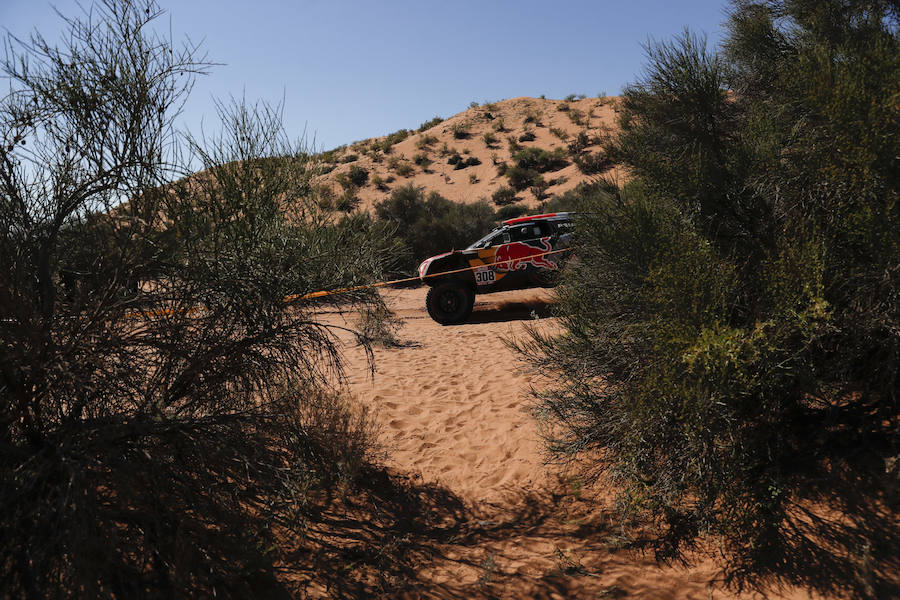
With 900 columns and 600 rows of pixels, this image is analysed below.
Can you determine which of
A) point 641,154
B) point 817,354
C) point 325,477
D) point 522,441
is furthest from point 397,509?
point 641,154

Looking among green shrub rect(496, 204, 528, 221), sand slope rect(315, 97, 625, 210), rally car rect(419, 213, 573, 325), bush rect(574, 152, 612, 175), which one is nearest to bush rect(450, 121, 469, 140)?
sand slope rect(315, 97, 625, 210)

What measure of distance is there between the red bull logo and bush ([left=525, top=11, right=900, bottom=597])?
6.36m

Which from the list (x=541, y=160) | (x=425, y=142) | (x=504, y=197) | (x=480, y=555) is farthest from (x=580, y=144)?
(x=480, y=555)

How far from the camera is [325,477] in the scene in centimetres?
462

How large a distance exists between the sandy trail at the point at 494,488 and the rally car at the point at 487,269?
1.95m

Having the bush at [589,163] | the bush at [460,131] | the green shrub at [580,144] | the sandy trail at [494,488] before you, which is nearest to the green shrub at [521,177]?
the bush at [589,163]

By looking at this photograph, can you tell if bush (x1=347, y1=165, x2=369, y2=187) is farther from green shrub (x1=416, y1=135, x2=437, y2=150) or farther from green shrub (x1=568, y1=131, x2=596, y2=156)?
green shrub (x1=568, y1=131, x2=596, y2=156)

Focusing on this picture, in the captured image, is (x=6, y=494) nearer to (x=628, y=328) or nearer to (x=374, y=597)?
(x=374, y=597)

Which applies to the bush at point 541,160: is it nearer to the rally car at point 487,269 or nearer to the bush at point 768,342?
the rally car at point 487,269

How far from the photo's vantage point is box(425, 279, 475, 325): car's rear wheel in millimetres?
11172

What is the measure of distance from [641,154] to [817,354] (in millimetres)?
2080

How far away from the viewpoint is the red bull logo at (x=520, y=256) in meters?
11.1

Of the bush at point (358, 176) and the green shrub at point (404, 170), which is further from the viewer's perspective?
the green shrub at point (404, 170)

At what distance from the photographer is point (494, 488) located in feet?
16.1
